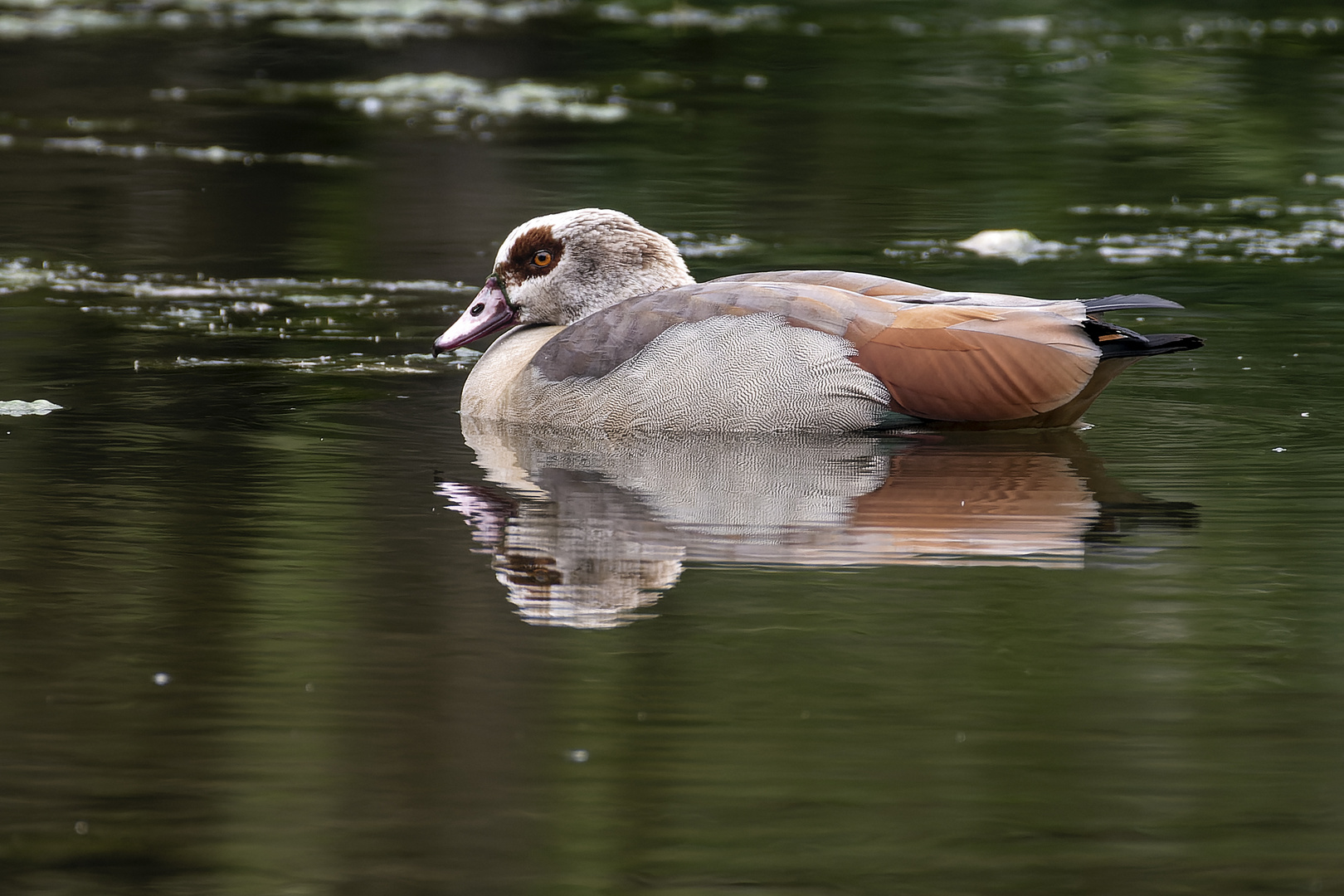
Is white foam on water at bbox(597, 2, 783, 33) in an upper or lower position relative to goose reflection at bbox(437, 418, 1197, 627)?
upper

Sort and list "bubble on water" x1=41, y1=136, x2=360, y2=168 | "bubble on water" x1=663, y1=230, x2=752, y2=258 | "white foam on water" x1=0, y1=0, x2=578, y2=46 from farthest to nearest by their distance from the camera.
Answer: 1. "white foam on water" x1=0, y1=0, x2=578, y2=46
2. "bubble on water" x1=41, y1=136, x2=360, y2=168
3. "bubble on water" x1=663, y1=230, x2=752, y2=258

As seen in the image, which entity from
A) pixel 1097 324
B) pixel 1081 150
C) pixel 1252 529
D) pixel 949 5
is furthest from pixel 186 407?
pixel 949 5

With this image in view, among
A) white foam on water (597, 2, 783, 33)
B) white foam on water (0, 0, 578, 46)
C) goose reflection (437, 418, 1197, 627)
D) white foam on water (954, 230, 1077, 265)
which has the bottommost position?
goose reflection (437, 418, 1197, 627)

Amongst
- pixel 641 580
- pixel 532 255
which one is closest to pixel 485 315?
pixel 532 255

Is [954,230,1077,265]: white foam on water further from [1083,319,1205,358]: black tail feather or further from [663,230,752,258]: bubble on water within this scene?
[1083,319,1205,358]: black tail feather

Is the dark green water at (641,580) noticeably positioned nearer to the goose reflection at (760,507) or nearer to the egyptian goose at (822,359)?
the goose reflection at (760,507)

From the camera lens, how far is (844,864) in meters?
3.77

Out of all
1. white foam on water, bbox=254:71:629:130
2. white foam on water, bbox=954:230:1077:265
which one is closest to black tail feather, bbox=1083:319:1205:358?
white foam on water, bbox=954:230:1077:265

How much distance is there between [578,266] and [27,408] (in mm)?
2379

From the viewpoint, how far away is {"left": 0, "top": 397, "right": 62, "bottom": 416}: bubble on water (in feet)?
27.3

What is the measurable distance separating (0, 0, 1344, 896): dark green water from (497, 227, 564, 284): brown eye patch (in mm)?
694

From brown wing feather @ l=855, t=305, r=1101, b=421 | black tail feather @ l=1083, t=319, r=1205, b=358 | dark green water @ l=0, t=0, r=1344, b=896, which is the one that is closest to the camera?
dark green water @ l=0, t=0, r=1344, b=896

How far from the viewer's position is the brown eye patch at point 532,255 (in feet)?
28.9

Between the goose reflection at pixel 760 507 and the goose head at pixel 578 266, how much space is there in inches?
33.0
